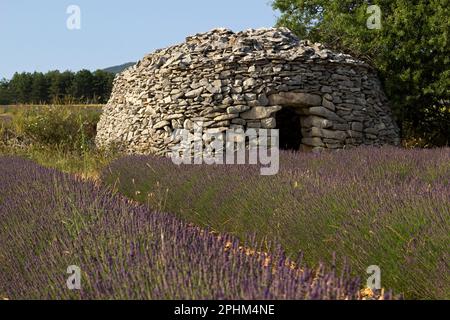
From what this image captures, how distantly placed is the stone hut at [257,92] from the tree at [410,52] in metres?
0.60

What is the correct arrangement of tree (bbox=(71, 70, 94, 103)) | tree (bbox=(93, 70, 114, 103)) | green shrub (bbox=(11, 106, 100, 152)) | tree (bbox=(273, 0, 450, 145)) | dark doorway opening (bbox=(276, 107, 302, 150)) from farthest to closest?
tree (bbox=(93, 70, 114, 103)), tree (bbox=(71, 70, 94, 103)), green shrub (bbox=(11, 106, 100, 152)), dark doorway opening (bbox=(276, 107, 302, 150)), tree (bbox=(273, 0, 450, 145))

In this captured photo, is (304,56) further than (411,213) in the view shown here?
Yes

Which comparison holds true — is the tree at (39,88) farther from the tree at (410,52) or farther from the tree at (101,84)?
the tree at (410,52)

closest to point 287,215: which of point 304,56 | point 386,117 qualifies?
point 304,56

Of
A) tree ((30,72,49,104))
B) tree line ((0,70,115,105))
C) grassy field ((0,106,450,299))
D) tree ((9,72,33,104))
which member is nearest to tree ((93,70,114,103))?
tree line ((0,70,115,105))

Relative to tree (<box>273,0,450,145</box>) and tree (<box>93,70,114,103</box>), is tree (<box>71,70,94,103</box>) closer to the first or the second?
tree (<box>93,70,114,103</box>)

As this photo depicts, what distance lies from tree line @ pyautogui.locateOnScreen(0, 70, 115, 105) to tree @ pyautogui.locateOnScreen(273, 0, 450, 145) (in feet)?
102

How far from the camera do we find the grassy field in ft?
9.35

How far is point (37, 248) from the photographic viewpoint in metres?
2.81

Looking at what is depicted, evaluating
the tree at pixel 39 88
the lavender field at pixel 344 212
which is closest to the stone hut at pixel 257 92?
the lavender field at pixel 344 212
